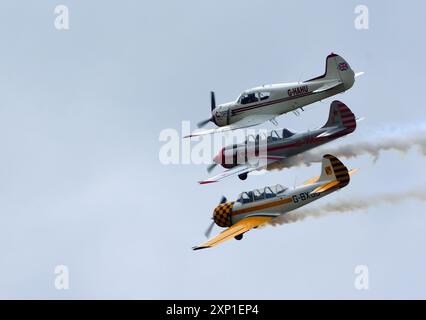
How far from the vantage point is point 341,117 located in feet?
207

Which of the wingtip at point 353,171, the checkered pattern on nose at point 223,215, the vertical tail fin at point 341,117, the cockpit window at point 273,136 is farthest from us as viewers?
the cockpit window at point 273,136

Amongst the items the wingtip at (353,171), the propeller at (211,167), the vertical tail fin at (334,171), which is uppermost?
the propeller at (211,167)

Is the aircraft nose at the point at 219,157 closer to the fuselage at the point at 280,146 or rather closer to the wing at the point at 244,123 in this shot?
the fuselage at the point at 280,146

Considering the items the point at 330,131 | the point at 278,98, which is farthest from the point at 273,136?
the point at 330,131

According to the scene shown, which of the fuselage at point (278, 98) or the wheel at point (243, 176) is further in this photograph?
the fuselage at point (278, 98)

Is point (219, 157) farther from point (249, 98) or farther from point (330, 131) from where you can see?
point (330, 131)

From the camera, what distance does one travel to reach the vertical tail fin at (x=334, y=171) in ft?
192

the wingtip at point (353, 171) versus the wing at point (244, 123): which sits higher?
the wing at point (244, 123)

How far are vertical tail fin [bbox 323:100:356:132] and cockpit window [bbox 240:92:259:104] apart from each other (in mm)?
3834

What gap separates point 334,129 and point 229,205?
19.8ft

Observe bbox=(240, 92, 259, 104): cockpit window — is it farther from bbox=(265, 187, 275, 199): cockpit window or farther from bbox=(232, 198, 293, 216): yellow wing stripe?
bbox=(232, 198, 293, 216): yellow wing stripe

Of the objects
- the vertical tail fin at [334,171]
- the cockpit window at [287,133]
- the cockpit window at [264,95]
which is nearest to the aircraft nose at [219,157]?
the cockpit window at [264,95]

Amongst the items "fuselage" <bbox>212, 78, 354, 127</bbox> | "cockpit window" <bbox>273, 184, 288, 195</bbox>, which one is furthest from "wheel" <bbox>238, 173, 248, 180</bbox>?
"cockpit window" <bbox>273, 184, 288, 195</bbox>

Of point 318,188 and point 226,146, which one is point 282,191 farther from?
point 226,146
